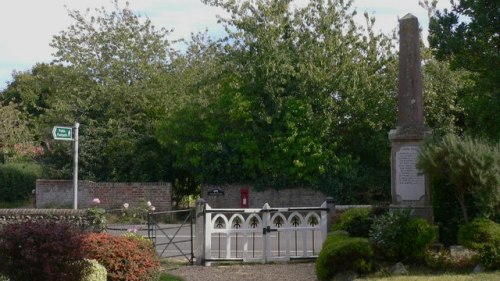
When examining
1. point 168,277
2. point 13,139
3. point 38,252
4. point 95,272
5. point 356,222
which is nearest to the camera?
point 38,252

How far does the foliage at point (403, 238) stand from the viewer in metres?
13.6

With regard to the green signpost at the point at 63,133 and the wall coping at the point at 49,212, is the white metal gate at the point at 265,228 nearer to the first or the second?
the wall coping at the point at 49,212

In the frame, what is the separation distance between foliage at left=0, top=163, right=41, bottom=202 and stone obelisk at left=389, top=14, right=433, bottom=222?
21.6m

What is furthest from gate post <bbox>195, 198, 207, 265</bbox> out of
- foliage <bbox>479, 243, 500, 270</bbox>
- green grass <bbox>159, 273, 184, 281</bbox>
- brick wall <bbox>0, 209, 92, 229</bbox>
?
foliage <bbox>479, 243, 500, 270</bbox>

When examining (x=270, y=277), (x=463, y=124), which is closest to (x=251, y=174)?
(x=463, y=124)

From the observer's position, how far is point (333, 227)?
16797 millimetres

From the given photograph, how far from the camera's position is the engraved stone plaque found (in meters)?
15.1

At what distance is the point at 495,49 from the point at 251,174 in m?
12.0

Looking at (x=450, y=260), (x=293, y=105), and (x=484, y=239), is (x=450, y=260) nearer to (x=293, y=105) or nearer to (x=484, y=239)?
(x=484, y=239)

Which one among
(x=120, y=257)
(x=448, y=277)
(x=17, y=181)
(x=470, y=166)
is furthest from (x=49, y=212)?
(x=17, y=181)

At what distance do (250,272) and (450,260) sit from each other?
13.8ft

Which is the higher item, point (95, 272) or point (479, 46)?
point (479, 46)

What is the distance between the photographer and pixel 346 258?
13.4 metres

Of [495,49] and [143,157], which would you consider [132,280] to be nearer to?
[495,49]
